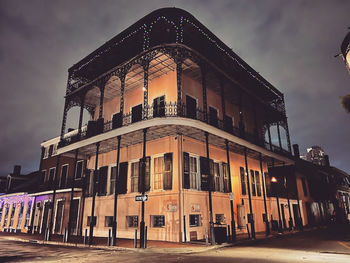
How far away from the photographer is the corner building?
12984 mm

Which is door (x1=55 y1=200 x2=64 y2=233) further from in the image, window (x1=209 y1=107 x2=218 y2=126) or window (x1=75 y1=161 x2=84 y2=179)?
window (x1=209 y1=107 x2=218 y2=126)

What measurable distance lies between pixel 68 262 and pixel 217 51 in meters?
14.5

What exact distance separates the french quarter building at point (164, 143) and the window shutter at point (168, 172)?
0.21 feet

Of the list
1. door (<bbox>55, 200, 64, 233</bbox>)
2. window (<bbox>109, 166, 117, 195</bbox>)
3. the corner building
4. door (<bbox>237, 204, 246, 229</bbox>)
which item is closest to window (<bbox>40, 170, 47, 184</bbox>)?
door (<bbox>55, 200, 64, 233</bbox>)

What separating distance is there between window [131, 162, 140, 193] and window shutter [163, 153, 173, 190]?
2503 mm

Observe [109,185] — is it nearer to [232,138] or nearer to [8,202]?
[232,138]

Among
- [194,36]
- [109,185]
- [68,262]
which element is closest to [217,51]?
[194,36]

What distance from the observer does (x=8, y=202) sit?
26.5 m

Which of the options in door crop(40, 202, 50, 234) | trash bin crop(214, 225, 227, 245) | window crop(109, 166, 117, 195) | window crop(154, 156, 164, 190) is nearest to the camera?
trash bin crop(214, 225, 227, 245)

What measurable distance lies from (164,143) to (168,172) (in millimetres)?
1820

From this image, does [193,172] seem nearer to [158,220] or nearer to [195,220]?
[195,220]

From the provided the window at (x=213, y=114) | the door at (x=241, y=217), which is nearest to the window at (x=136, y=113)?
the window at (x=213, y=114)

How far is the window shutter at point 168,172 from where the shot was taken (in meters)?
13.4

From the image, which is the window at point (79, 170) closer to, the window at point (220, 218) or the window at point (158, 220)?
the window at point (158, 220)
